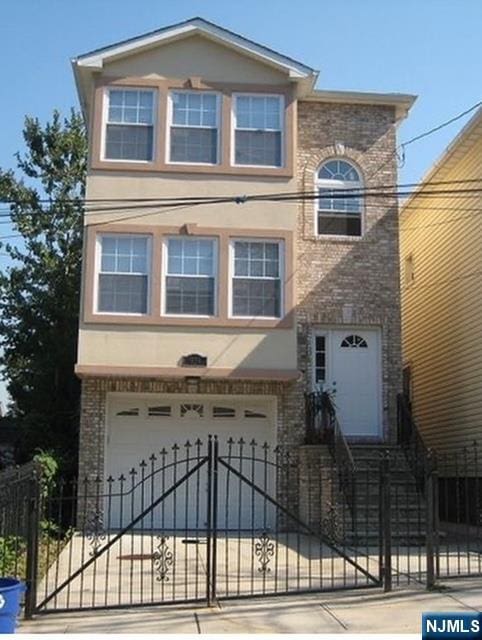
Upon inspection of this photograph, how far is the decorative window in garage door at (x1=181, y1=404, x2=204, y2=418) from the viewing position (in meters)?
17.7

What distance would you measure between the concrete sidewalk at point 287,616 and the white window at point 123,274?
8.76 metres

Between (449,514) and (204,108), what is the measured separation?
10.1m

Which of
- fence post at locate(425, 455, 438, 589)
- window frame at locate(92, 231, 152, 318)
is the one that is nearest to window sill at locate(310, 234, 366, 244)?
window frame at locate(92, 231, 152, 318)

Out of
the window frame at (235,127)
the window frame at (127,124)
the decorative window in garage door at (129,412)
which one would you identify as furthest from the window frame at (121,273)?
the window frame at (235,127)

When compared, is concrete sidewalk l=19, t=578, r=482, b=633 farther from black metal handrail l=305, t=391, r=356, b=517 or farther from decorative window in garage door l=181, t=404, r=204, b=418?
decorative window in garage door l=181, t=404, r=204, b=418

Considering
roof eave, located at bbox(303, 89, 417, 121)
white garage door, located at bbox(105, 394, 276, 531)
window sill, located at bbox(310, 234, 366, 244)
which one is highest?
roof eave, located at bbox(303, 89, 417, 121)

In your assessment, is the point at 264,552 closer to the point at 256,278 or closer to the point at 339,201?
the point at 256,278

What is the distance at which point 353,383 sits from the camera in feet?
58.7

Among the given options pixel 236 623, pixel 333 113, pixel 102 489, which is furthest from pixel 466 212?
pixel 236 623

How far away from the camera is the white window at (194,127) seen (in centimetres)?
1769

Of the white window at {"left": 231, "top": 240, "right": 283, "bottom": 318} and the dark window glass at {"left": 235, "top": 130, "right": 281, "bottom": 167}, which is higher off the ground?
the dark window glass at {"left": 235, "top": 130, "right": 281, "bottom": 167}

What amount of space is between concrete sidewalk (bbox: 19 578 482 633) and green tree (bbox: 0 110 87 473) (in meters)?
11.4

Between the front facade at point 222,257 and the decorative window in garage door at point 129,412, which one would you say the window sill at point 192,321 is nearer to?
the front facade at point 222,257

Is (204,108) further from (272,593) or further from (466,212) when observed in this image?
(272,593)
